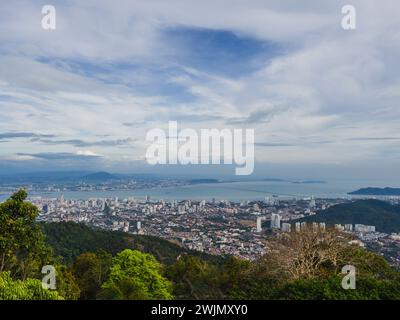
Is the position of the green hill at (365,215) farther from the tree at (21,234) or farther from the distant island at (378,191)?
the tree at (21,234)

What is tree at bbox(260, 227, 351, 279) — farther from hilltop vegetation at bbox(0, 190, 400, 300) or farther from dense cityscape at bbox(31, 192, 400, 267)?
dense cityscape at bbox(31, 192, 400, 267)

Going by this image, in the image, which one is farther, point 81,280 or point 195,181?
point 195,181

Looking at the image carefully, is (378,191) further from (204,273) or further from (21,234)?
(21,234)

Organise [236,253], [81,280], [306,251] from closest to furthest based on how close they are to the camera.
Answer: [306,251], [81,280], [236,253]

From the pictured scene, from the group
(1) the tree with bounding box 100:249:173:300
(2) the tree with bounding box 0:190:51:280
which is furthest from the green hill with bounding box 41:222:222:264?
(2) the tree with bounding box 0:190:51:280

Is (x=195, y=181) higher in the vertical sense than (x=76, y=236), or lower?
higher
